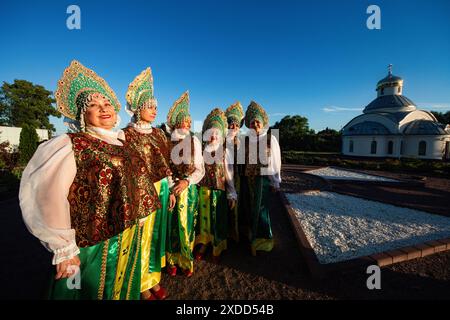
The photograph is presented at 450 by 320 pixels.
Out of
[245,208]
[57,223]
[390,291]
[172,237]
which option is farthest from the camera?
[245,208]

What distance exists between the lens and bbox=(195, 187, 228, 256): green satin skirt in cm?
303

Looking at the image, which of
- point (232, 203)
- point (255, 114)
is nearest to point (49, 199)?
point (232, 203)

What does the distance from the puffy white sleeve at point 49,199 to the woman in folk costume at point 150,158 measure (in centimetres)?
84

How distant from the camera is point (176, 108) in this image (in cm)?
274

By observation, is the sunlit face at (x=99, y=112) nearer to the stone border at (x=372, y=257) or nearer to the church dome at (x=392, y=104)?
the stone border at (x=372, y=257)

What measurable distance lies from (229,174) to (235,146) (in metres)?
0.49

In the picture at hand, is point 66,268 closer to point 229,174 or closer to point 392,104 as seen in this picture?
point 229,174

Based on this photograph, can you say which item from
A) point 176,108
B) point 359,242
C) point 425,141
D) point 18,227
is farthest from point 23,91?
point 425,141

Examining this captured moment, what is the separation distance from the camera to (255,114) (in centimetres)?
315

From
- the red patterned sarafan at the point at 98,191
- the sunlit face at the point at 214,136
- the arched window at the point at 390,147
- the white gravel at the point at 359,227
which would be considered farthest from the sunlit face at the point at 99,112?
the arched window at the point at 390,147

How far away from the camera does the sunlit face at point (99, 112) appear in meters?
1.46

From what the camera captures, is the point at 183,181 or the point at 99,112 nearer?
the point at 99,112
